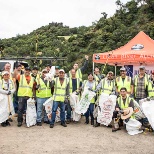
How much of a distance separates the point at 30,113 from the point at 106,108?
2.11m

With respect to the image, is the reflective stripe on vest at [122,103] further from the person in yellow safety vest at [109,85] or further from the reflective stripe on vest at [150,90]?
the reflective stripe on vest at [150,90]

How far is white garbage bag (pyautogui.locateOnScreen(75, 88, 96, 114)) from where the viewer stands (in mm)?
8814

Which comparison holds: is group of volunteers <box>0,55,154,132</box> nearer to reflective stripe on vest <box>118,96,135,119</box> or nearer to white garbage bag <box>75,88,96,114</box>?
reflective stripe on vest <box>118,96,135,119</box>

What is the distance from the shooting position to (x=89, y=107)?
8.97m

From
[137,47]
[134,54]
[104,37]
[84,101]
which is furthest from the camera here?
[104,37]

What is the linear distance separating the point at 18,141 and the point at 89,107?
2692 millimetres

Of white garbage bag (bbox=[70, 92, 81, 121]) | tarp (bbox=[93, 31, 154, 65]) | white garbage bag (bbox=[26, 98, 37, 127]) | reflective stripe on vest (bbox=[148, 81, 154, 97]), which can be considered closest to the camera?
white garbage bag (bbox=[26, 98, 37, 127])

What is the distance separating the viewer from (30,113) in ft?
27.8

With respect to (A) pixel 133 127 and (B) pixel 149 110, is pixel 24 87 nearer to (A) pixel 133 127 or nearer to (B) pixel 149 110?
(A) pixel 133 127

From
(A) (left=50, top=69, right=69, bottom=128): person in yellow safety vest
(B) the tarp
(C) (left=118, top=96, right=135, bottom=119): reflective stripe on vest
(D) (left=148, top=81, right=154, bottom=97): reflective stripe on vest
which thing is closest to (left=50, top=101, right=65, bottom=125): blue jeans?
(A) (left=50, top=69, right=69, bottom=128): person in yellow safety vest

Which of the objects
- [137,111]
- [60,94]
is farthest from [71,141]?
[137,111]

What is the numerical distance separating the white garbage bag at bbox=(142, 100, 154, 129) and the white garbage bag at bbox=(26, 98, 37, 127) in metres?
3.01

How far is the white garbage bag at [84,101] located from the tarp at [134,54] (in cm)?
358

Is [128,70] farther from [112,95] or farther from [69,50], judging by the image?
[69,50]
